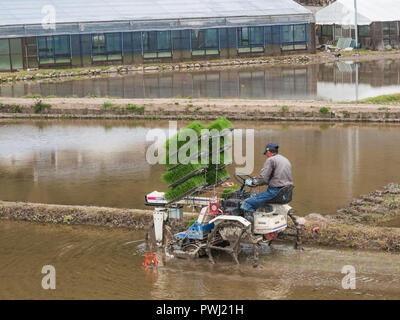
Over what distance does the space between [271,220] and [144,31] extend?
147 feet

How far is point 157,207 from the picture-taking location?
12266mm

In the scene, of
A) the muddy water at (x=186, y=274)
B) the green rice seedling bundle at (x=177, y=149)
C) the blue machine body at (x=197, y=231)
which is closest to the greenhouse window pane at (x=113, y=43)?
the muddy water at (x=186, y=274)

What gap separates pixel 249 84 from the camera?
38.8 m

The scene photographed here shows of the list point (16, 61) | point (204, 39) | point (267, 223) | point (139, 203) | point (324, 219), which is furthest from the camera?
point (204, 39)

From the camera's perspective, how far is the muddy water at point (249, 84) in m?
34.4

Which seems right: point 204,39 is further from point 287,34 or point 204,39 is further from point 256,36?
point 287,34

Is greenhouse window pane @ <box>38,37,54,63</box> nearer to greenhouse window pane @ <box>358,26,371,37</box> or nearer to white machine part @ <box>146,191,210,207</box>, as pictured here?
greenhouse window pane @ <box>358,26,371,37</box>

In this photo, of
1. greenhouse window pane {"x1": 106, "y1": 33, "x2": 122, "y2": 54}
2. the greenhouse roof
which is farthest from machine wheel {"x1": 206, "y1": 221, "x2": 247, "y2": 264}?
greenhouse window pane {"x1": 106, "y1": 33, "x2": 122, "y2": 54}

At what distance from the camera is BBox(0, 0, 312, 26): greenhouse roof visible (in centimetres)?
5312

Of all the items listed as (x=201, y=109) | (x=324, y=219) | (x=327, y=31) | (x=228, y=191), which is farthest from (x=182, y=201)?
(x=327, y=31)

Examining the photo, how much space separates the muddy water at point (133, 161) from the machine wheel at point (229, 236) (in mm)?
3423

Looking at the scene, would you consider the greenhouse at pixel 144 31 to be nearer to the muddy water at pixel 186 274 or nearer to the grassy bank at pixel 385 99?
the grassy bank at pixel 385 99

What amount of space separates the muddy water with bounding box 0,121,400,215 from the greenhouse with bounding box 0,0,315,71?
2473 centimetres
